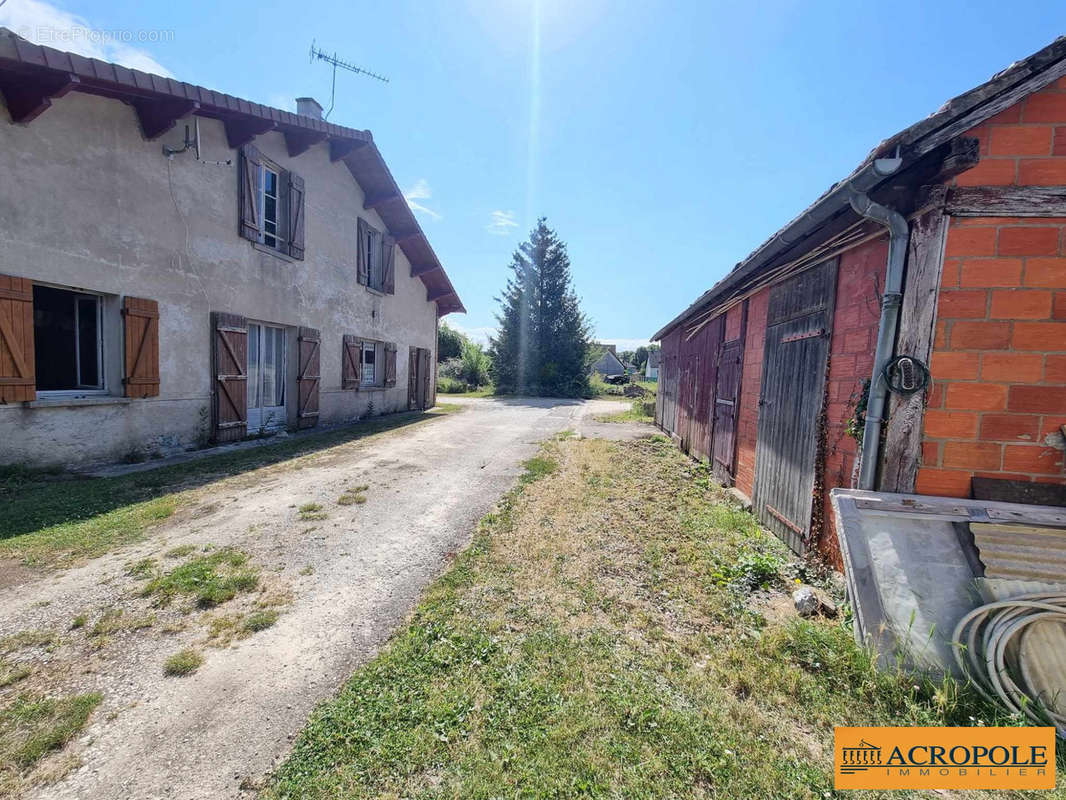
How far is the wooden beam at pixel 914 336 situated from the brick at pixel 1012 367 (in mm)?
324

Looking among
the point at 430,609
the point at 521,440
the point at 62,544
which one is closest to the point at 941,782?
the point at 430,609

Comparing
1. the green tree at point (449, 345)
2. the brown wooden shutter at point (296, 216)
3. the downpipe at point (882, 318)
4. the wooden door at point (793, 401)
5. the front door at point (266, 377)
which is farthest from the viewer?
the green tree at point (449, 345)

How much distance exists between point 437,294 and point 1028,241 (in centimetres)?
1515

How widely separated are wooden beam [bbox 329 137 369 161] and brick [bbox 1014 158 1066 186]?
10.8 metres

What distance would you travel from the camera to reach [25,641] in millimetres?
2316

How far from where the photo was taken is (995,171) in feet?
8.43

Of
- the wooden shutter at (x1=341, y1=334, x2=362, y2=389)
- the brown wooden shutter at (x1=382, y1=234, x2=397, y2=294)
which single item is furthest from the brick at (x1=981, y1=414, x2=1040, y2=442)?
the brown wooden shutter at (x1=382, y1=234, x2=397, y2=294)

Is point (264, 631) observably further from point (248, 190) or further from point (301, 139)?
point (301, 139)

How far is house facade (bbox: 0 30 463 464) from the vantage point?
495 cm

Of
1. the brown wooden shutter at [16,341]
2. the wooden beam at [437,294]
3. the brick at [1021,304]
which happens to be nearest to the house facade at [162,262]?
the brown wooden shutter at [16,341]

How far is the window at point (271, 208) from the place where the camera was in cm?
838

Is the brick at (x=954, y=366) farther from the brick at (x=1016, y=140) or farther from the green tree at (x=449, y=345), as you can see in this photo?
the green tree at (x=449, y=345)

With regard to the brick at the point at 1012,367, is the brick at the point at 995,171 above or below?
above

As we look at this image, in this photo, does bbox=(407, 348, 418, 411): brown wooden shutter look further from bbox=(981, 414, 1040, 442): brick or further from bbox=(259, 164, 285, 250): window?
bbox=(981, 414, 1040, 442): brick
